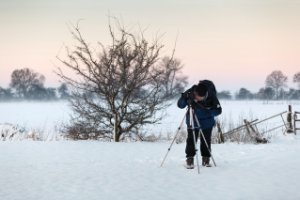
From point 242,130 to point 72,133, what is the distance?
744cm

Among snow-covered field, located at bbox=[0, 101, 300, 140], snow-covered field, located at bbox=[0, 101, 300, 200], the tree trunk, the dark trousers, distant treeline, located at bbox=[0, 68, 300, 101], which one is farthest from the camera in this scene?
distant treeline, located at bbox=[0, 68, 300, 101]

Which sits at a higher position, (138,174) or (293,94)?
(293,94)

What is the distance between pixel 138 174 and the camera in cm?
707

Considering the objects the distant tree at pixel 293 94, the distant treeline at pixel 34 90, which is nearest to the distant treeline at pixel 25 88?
the distant treeline at pixel 34 90

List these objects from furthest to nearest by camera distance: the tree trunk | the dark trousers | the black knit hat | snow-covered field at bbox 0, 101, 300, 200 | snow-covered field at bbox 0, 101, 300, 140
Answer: snow-covered field at bbox 0, 101, 300, 140 < the tree trunk < the dark trousers < the black knit hat < snow-covered field at bbox 0, 101, 300, 200

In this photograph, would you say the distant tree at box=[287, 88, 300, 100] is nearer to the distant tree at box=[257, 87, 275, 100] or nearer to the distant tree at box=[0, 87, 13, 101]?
the distant tree at box=[257, 87, 275, 100]

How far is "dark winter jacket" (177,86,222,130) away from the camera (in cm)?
781

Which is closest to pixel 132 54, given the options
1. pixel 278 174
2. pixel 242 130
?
pixel 242 130

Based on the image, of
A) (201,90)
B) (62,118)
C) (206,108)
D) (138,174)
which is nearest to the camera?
(138,174)

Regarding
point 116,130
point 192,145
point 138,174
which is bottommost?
point 138,174

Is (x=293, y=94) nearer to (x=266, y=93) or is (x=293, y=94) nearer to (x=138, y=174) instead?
(x=266, y=93)

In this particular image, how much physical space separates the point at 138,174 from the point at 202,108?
191 cm

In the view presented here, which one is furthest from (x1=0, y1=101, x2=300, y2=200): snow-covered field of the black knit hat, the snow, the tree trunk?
the tree trunk

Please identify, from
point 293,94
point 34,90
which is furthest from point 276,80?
point 34,90
